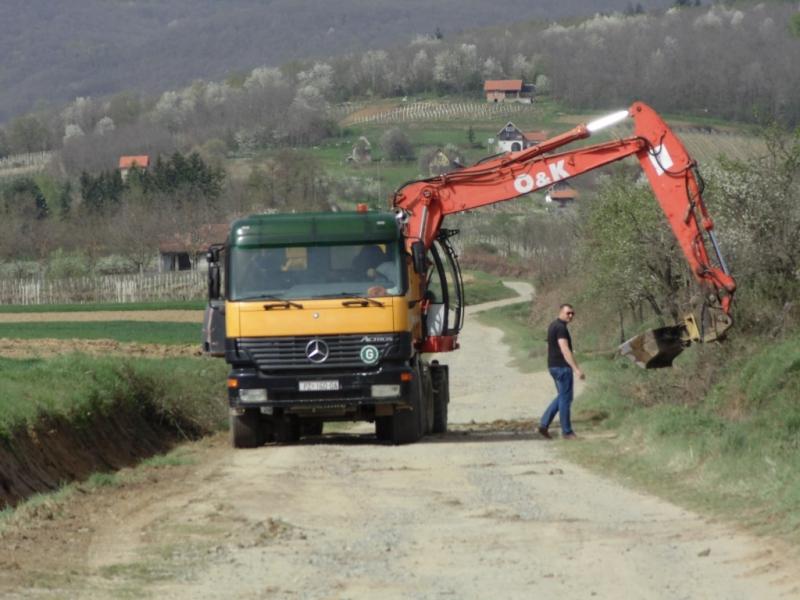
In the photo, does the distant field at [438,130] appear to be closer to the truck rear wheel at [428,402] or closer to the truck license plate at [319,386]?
the truck rear wheel at [428,402]

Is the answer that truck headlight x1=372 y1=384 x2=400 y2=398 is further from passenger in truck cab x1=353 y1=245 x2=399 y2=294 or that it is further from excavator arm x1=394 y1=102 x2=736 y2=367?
excavator arm x1=394 y1=102 x2=736 y2=367

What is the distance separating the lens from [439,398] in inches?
1027

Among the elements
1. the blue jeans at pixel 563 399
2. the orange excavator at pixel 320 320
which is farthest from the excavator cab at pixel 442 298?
the blue jeans at pixel 563 399

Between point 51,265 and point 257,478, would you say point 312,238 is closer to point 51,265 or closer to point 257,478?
point 257,478

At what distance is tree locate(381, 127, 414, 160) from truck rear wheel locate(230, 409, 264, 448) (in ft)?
360

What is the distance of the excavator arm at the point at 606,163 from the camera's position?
81.9 ft

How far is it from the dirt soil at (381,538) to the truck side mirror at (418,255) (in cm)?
333

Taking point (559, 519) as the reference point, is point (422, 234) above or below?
above

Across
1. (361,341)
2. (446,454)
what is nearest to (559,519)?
(446,454)

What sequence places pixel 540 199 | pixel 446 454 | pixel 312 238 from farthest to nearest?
pixel 540 199 → pixel 312 238 → pixel 446 454

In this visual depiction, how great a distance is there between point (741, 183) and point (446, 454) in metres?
13.1

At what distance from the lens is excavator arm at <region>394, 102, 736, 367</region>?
25.0 m

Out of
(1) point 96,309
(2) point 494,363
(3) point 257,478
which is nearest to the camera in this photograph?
(3) point 257,478

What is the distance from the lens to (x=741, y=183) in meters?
31.9
